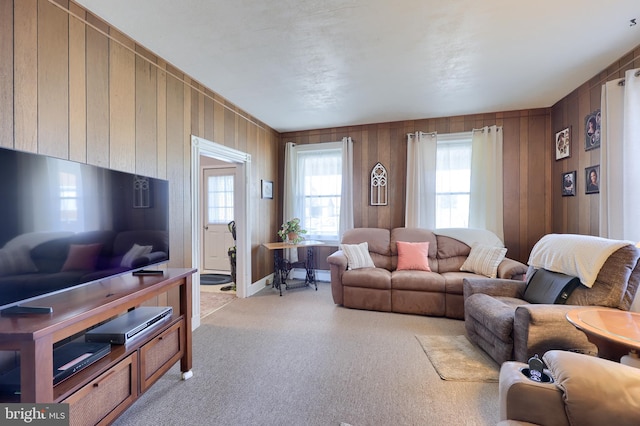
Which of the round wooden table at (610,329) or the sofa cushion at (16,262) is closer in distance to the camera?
the sofa cushion at (16,262)

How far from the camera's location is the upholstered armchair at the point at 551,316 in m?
1.82

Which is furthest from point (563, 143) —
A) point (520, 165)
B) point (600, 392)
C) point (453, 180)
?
point (600, 392)

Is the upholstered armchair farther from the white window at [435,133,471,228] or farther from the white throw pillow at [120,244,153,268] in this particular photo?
the white throw pillow at [120,244,153,268]

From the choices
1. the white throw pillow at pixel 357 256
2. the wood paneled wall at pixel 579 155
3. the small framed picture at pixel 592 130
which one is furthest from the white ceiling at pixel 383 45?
the white throw pillow at pixel 357 256

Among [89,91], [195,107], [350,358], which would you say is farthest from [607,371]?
[195,107]

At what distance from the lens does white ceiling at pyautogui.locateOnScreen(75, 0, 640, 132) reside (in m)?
1.87

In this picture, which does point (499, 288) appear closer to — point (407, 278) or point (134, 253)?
point (407, 278)

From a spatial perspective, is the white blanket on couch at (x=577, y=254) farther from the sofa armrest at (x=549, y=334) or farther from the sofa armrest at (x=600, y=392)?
the sofa armrest at (x=600, y=392)

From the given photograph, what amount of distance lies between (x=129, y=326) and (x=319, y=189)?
3541 millimetres

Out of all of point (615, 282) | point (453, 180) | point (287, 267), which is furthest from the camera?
point (287, 267)

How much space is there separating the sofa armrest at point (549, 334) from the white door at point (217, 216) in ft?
15.7

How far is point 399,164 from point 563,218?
2251 mm

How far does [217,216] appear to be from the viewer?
5.55 metres

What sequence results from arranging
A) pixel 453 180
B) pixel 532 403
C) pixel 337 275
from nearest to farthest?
pixel 532 403 → pixel 337 275 → pixel 453 180
